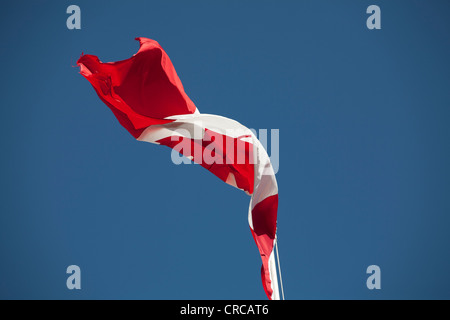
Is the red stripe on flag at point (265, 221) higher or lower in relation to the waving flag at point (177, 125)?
lower

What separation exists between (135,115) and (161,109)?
403 millimetres

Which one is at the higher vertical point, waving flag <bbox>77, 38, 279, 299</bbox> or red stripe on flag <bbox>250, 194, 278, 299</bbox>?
waving flag <bbox>77, 38, 279, 299</bbox>

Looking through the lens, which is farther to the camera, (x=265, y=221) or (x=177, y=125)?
(x=177, y=125)

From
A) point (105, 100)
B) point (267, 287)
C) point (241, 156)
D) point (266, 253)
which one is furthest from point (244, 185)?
point (105, 100)

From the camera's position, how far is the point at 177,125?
6965mm

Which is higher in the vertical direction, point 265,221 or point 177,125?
point 177,125

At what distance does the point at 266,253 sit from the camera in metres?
6.34

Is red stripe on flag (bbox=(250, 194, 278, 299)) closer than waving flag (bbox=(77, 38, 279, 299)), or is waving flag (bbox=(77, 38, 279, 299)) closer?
red stripe on flag (bbox=(250, 194, 278, 299))

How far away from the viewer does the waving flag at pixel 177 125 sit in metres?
6.59

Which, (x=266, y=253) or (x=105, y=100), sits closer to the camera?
(x=266, y=253)

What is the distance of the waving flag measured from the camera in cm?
659

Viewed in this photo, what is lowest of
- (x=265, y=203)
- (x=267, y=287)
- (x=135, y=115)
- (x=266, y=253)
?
(x=267, y=287)

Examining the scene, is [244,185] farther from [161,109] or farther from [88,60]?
[88,60]

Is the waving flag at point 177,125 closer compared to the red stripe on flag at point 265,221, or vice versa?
the red stripe on flag at point 265,221
